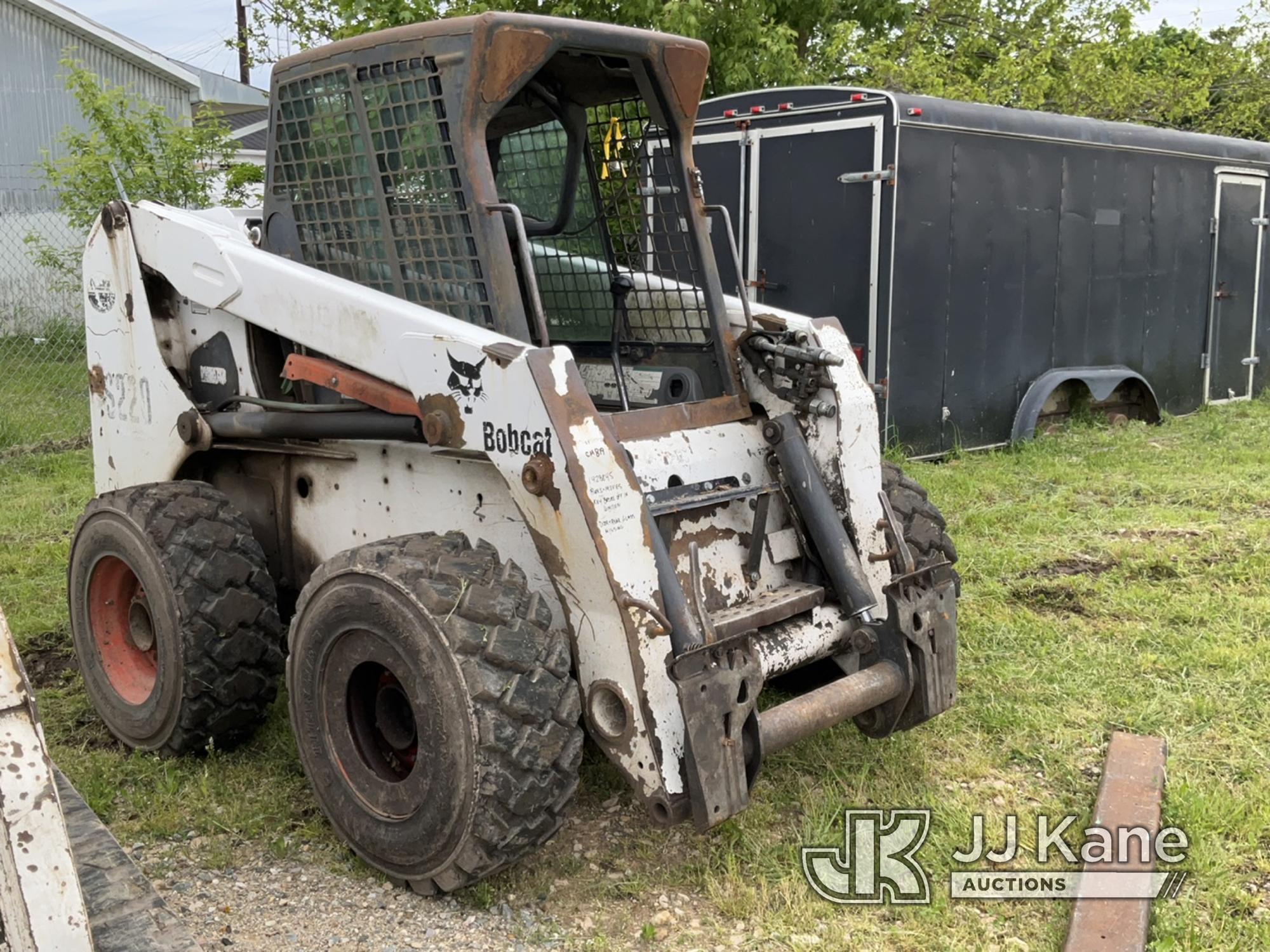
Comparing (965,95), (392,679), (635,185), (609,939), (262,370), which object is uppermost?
(965,95)

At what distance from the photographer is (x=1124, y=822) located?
3.53m

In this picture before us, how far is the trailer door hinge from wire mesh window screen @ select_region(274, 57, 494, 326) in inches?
199

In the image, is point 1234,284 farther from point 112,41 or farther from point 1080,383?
point 112,41

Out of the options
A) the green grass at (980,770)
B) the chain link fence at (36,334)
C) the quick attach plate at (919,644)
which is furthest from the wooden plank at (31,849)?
the chain link fence at (36,334)

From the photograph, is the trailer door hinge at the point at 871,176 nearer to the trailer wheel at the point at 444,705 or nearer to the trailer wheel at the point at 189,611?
the trailer wheel at the point at 189,611

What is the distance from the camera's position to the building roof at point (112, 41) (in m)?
17.6

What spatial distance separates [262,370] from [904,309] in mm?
5388

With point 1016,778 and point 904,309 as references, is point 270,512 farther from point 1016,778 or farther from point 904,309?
point 904,309

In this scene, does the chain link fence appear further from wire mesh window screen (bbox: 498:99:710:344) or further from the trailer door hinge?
the trailer door hinge

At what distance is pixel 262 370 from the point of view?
4160 millimetres

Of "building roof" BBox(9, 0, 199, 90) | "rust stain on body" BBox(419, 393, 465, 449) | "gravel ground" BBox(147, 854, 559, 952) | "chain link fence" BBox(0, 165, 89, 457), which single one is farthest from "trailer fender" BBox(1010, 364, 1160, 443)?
"building roof" BBox(9, 0, 199, 90)

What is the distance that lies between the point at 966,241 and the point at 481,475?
6277mm

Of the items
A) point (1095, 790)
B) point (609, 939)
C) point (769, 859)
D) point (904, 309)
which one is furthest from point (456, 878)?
point (904, 309)

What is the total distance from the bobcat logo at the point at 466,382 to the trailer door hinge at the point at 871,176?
5.66 metres
